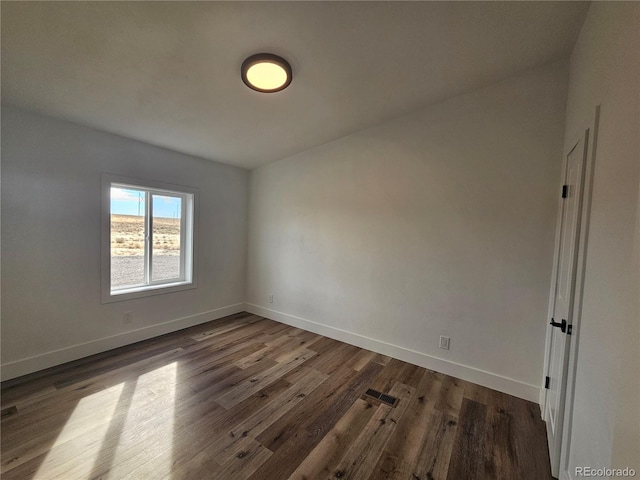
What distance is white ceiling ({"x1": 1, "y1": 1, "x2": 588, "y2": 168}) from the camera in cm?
153

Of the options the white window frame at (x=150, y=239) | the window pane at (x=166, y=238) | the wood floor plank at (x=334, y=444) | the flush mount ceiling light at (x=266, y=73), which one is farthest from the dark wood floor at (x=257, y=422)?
the flush mount ceiling light at (x=266, y=73)

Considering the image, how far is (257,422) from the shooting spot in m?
1.89

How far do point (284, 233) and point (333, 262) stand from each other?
95cm

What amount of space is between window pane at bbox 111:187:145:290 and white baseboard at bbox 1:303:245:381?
0.59 m

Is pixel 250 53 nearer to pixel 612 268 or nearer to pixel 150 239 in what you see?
→ pixel 612 268

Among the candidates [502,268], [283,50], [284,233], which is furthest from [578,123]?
[284,233]

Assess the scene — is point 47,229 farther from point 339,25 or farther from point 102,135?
point 339,25

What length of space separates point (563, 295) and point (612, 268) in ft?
2.81

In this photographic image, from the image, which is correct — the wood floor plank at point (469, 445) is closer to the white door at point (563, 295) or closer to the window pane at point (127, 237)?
the white door at point (563, 295)

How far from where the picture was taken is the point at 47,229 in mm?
2418

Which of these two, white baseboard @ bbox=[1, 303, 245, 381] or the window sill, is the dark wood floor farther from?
the window sill

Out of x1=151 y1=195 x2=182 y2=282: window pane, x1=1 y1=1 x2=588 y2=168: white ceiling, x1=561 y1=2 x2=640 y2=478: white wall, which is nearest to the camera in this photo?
x1=561 y1=2 x2=640 y2=478: white wall

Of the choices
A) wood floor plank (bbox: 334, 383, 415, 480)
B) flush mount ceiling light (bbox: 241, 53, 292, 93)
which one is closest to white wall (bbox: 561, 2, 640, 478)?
wood floor plank (bbox: 334, 383, 415, 480)

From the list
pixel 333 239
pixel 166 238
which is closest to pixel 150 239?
pixel 166 238
